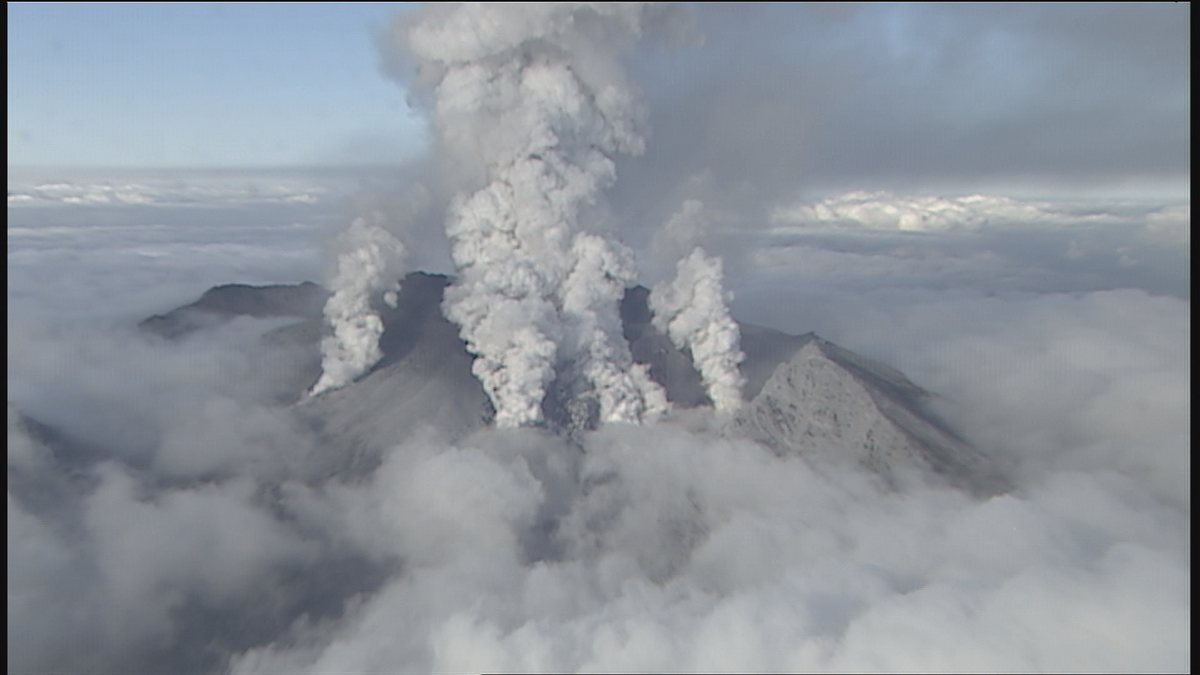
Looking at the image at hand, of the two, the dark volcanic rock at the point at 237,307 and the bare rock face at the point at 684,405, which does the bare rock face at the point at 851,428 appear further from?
the dark volcanic rock at the point at 237,307

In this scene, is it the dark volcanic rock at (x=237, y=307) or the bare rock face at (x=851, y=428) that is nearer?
the bare rock face at (x=851, y=428)

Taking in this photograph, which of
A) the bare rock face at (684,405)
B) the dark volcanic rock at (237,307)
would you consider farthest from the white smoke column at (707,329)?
the dark volcanic rock at (237,307)

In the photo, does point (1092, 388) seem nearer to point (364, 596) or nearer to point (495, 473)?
point (495, 473)

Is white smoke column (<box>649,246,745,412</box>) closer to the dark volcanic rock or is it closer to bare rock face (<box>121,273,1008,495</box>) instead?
bare rock face (<box>121,273,1008,495</box>)

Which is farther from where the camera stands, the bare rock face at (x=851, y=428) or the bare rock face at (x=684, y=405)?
the bare rock face at (x=684, y=405)

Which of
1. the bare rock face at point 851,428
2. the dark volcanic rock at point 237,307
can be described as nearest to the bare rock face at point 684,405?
the bare rock face at point 851,428

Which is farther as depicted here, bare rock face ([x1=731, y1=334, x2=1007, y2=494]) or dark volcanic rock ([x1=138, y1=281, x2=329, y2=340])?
dark volcanic rock ([x1=138, y1=281, x2=329, y2=340])

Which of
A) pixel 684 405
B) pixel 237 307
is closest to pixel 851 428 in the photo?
pixel 684 405

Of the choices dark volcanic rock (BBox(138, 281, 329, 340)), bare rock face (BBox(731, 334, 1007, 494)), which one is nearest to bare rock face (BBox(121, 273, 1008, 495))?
bare rock face (BBox(731, 334, 1007, 494))
